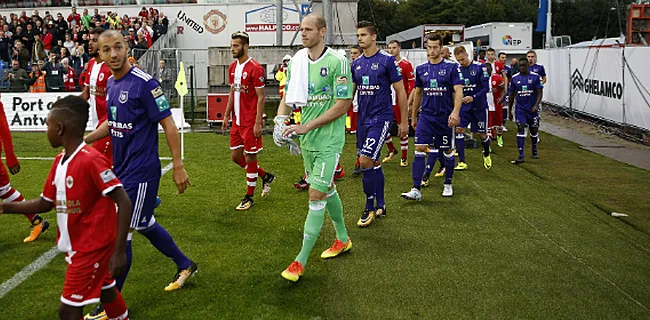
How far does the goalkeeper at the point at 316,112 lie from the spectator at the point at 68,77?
15.9 metres

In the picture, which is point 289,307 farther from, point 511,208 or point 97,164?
point 511,208

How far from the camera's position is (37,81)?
20.1m

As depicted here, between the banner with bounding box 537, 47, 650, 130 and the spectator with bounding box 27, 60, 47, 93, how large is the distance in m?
17.0

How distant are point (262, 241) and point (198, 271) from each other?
3.91ft

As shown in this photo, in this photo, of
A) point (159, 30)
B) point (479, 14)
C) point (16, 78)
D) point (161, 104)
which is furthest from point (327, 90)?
point (479, 14)

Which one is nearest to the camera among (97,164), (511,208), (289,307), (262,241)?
(97,164)

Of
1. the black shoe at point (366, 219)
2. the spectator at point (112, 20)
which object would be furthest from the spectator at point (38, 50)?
the black shoe at point (366, 219)

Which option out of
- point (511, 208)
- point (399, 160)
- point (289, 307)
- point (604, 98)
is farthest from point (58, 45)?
point (289, 307)

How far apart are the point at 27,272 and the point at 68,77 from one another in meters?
15.6

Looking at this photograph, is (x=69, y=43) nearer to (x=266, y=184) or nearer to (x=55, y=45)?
(x=55, y=45)

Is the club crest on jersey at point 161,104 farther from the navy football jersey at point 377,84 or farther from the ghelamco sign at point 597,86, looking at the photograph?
the ghelamco sign at point 597,86

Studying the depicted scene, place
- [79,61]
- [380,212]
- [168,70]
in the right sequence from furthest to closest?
[168,70]
[79,61]
[380,212]

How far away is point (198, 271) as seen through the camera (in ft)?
20.0

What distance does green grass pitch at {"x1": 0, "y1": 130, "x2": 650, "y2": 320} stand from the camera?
5.23 metres
